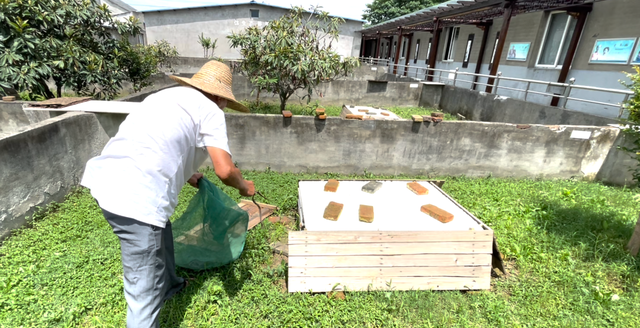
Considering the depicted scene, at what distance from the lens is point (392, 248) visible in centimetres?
248

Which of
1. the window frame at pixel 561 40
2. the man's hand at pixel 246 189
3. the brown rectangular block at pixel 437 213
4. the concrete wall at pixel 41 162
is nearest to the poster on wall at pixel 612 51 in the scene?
the window frame at pixel 561 40

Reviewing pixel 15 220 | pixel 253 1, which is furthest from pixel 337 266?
pixel 253 1

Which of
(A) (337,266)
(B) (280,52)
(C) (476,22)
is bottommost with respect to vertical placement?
(A) (337,266)

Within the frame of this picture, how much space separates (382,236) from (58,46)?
230 inches

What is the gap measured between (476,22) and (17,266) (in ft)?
49.9

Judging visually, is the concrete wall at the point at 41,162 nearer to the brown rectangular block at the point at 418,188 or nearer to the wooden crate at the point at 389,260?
the wooden crate at the point at 389,260

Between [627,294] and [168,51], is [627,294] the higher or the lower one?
the lower one

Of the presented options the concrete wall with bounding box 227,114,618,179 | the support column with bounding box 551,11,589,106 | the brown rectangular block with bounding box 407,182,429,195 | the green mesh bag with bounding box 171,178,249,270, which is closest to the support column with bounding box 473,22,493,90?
the support column with bounding box 551,11,589,106

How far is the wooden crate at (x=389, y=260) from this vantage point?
243 centimetres

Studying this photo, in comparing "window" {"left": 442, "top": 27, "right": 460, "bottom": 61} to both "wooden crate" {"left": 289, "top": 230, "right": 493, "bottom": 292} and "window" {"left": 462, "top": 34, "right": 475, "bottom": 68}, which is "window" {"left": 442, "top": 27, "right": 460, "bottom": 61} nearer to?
"window" {"left": 462, "top": 34, "right": 475, "bottom": 68}

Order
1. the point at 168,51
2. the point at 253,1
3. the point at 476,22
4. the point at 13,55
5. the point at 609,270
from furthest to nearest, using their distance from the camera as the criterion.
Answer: the point at 253,1, the point at 168,51, the point at 476,22, the point at 13,55, the point at 609,270

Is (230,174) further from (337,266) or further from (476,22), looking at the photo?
(476,22)

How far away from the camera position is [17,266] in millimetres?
2387

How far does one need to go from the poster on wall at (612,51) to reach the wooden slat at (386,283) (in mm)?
8571
